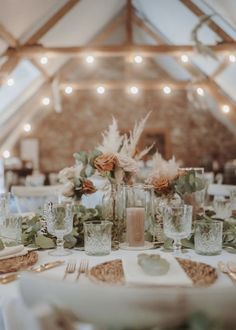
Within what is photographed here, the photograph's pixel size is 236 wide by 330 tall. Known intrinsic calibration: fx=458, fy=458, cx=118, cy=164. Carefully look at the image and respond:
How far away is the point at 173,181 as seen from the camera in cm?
221

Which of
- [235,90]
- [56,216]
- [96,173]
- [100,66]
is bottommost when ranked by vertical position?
[56,216]

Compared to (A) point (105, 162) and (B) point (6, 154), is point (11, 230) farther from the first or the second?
(B) point (6, 154)

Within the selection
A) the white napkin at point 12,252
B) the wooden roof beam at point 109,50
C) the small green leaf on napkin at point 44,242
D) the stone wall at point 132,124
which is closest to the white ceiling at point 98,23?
the wooden roof beam at point 109,50

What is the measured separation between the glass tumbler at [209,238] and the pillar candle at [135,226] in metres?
0.28

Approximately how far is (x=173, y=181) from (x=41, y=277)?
50.8 inches

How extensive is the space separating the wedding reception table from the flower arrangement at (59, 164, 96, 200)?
0.39 meters

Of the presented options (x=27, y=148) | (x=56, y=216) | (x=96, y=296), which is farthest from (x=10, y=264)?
(x=27, y=148)

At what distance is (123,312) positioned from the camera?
0.94 m

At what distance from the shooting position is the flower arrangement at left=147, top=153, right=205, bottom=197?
2.17 m

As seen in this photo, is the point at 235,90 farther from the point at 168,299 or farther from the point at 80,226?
the point at 168,299

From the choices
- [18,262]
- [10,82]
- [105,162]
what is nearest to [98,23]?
→ [10,82]

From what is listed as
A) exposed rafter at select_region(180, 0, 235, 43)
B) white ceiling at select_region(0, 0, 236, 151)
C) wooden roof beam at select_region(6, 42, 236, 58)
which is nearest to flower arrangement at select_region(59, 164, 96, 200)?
white ceiling at select_region(0, 0, 236, 151)

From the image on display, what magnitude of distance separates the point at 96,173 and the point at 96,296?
131 centimetres

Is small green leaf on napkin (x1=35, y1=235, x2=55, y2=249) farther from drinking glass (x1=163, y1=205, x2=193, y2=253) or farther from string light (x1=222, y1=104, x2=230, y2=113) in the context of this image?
string light (x1=222, y1=104, x2=230, y2=113)
